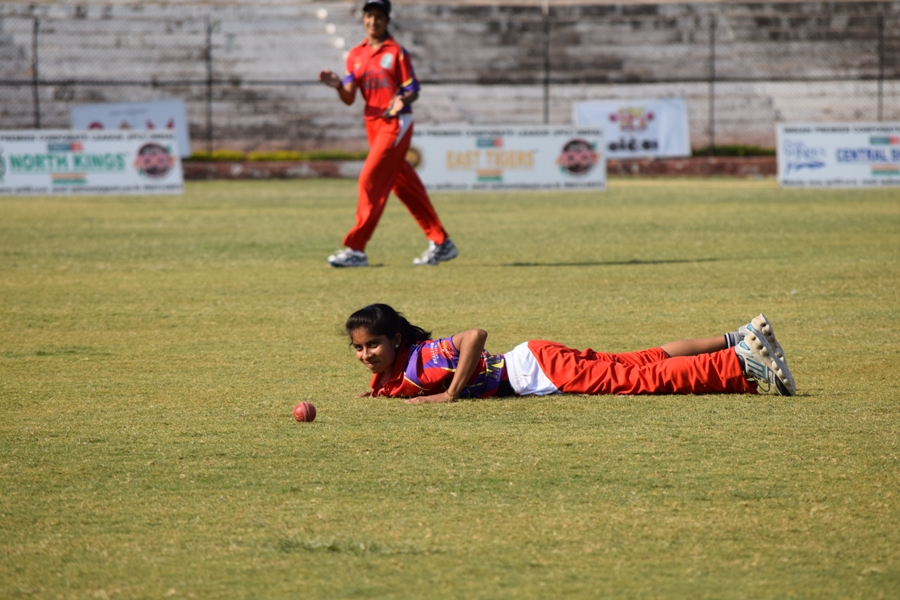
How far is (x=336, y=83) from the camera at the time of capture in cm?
1016

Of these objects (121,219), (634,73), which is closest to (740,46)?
(634,73)

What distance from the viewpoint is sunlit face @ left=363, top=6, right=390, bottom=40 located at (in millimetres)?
10414

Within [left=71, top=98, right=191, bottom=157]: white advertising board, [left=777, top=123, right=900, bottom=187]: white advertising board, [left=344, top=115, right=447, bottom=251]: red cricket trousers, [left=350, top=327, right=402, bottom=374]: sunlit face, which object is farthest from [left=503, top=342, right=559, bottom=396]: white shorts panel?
[left=71, top=98, right=191, bottom=157]: white advertising board

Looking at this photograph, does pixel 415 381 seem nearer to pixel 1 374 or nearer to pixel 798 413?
pixel 798 413

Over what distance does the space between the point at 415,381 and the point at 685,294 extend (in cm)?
392

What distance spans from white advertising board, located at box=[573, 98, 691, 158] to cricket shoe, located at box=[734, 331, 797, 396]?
21447mm

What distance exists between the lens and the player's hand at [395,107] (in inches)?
411

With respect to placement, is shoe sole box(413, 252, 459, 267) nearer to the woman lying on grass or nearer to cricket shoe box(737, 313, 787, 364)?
the woman lying on grass

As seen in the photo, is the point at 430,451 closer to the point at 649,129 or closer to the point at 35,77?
the point at 649,129

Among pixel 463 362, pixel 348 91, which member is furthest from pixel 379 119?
pixel 463 362

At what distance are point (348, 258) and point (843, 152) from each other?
1199cm

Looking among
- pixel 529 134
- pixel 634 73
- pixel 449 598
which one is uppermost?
pixel 634 73

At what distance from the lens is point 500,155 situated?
1933 cm

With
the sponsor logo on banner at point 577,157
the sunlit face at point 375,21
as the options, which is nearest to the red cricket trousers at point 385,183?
the sunlit face at point 375,21
